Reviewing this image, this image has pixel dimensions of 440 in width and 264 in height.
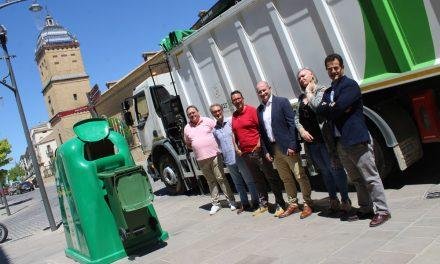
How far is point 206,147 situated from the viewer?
23.8 ft

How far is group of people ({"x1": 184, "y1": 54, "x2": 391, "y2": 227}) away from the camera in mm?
4605

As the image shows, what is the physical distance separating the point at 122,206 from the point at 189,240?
117 centimetres

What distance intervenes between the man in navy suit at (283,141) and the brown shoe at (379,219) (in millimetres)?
1153

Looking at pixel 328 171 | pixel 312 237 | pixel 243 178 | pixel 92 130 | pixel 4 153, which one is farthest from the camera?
pixel 4 153

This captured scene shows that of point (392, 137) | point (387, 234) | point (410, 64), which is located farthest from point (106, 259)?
point (410, 64)

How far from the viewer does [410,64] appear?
5.18 m

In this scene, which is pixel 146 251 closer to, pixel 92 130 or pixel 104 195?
pixel 104 195

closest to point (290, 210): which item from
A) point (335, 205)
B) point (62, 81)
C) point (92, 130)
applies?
point (335, 205)

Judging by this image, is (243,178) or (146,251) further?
(243,178)

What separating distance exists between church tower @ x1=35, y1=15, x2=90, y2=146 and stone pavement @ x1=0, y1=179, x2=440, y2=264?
5926 cm

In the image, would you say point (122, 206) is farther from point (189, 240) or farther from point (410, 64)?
point (410, 64)

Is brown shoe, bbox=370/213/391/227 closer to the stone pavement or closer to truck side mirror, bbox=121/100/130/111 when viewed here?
the stone pavement

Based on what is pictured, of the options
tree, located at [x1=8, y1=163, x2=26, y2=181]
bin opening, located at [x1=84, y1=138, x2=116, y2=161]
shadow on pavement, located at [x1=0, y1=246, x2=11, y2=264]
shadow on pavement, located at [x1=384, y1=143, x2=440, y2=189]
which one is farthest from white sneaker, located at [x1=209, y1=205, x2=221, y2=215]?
tree, located at [x1=8, y1=163, x2=26, y2=181]

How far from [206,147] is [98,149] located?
5.80 ft
